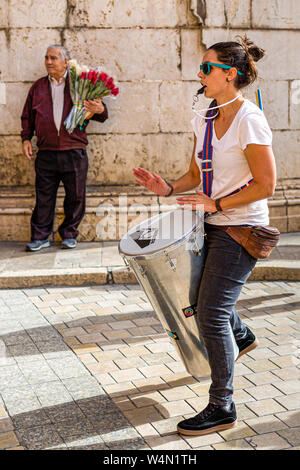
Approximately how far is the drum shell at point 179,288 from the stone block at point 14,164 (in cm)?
443

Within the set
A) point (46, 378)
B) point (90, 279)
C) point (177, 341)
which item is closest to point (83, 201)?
point (90, 279)

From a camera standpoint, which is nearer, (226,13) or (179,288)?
(179,288)

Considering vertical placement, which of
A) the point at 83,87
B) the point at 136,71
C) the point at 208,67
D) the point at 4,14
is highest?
the point at 4,14

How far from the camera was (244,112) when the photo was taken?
3330 millimetres

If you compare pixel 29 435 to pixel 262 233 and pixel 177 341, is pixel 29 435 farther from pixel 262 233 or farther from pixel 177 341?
pixel 262 233

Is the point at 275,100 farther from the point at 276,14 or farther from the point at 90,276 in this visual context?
the point at 90,276

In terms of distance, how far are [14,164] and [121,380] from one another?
4149 millimetres

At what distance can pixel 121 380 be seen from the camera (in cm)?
412

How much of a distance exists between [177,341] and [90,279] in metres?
2.79

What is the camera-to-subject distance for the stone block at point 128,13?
7434 mm

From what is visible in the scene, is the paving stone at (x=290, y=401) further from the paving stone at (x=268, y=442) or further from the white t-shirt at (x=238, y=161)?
the white t-shirt at (x=238, y=161)

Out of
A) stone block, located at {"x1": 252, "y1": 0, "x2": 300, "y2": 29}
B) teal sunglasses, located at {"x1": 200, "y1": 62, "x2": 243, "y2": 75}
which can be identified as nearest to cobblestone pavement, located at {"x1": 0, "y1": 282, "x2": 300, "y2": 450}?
teal sunglasses, located at {"x1": 200, "y1": 62, "x2": 243, "y2": 75}

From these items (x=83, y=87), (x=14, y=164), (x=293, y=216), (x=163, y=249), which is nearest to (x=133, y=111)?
(x=83, y=87)

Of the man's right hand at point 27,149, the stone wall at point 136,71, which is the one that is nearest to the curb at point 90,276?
the stone wall at point 136,71
